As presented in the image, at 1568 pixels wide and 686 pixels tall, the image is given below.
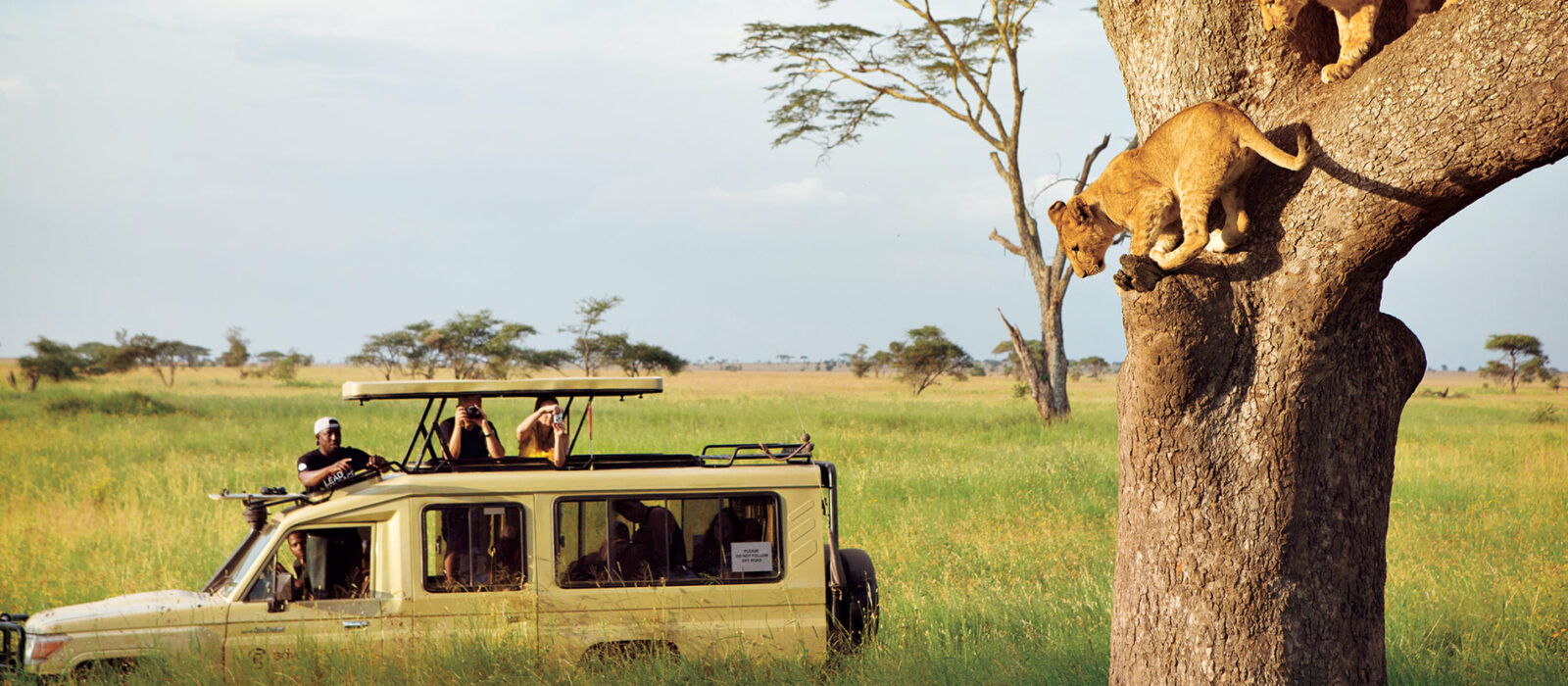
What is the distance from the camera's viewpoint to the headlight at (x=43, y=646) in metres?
5.59

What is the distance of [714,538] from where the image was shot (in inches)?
237

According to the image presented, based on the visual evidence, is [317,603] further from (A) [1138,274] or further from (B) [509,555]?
(A) [1138,274]

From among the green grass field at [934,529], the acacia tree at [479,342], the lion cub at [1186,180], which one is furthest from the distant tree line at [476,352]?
the lion cub at [1186,180]

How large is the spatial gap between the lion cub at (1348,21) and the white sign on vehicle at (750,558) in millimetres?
3667

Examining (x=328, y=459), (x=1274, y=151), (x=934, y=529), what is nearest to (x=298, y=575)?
(x=328, y=459)

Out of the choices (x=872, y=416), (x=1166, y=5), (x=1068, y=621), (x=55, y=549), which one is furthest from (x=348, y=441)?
(x=1166, y=5)

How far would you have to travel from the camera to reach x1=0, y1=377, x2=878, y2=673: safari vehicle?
5.68 meters

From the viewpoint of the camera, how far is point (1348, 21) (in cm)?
409

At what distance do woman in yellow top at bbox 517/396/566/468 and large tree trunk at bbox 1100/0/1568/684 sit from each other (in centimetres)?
326

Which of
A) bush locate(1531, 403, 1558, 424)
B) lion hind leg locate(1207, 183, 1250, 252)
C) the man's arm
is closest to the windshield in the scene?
the man's arm

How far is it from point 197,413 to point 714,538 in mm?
21563

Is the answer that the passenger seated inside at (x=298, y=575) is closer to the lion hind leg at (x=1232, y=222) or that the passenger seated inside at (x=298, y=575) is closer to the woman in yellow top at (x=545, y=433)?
the woman in yellow top at (x=545, y=433)

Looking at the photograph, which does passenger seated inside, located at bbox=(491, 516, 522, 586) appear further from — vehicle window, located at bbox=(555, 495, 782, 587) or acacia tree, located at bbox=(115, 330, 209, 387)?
acacia tree, located at bbox=(115, 330, 209, 387)

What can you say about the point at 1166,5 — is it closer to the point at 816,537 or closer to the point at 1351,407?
the point at 1351,407
